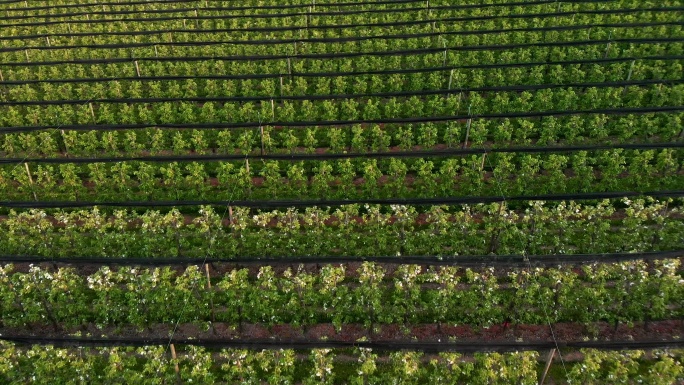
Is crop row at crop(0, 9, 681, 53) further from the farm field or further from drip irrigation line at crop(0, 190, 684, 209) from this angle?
drip irrigation line at crop(0, 190, 684, 209)

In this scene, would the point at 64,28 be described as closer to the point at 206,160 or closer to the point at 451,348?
the point at 206,160

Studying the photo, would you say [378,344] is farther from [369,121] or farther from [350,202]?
[369,121]

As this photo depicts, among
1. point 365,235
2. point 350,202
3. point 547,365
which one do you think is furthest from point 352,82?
point 547,365

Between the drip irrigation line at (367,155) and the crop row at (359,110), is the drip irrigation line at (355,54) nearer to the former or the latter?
the crop row at (359,110)

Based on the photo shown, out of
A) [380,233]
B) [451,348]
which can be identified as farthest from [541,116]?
[451,348]

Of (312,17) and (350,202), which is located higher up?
(312,17)

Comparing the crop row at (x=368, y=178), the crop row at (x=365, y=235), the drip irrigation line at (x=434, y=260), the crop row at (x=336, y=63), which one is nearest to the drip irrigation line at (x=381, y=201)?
the crop row at (x=365, y=235)

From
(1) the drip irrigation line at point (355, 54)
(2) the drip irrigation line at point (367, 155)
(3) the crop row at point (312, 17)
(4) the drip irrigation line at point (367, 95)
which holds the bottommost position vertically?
(2) the drip irrigation line at point (367, 155)
